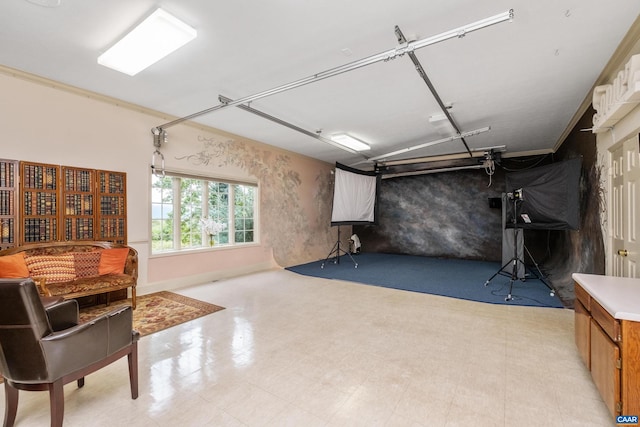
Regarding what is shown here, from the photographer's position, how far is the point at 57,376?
1.47 meters


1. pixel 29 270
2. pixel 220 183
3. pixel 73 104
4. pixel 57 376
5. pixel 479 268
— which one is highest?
pixel 73 104

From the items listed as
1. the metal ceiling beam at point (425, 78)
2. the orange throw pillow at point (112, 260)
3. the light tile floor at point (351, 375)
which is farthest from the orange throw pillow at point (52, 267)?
the metal ceiling beam at point (425, 78)

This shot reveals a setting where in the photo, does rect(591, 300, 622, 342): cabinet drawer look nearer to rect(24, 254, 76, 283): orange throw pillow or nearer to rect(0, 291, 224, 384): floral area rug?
rect(0, 291, 224, 384): floral area rug

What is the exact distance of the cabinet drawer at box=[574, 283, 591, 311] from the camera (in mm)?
1924

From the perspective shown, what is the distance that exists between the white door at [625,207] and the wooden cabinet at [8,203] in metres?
6.21

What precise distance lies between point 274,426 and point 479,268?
6.20m

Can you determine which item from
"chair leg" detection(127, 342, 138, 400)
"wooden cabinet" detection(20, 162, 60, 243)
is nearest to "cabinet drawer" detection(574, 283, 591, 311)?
"chair leg" detection(127, 342, 138, 400)

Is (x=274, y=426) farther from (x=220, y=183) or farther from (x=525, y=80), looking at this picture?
(x=220, y=183)

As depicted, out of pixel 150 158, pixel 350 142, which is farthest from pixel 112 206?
pixel 350 142

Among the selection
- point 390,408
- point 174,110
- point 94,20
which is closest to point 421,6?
point 94,20

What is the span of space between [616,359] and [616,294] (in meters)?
0.46

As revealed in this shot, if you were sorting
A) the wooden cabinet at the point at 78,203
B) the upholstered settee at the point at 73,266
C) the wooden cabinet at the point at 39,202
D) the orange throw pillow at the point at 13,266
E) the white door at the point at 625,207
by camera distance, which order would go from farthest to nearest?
the wooden cabinet at the point at 78,203 < the wooden cabinet at the point at 39,202 < the upholstered settee at the point at 73,266 < the orange throw pillow at the point at 13,266 < the white door at the point at 625,207

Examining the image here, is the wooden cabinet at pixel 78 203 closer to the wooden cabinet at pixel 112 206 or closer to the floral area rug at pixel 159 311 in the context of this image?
the wooden cabinet at pixel 112 206

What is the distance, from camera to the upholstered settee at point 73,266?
2.95m
